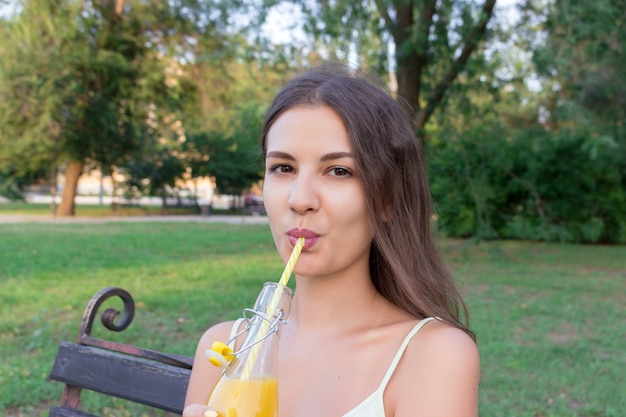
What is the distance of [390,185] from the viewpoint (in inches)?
57.2

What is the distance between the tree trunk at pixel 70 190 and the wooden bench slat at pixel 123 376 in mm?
21558

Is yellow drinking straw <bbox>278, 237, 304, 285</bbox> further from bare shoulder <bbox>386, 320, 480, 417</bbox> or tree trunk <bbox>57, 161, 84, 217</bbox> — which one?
tree trunk <bbox>57, 161, 84, 217</bbox>

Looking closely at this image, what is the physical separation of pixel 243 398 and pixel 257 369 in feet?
0.18

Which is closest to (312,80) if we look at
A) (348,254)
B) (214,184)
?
(348,254)

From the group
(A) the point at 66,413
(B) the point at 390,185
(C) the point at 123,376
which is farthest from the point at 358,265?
(A) the point at 66,413

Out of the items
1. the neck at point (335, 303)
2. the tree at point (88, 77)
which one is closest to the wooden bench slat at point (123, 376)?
the neck at point (335, 303)

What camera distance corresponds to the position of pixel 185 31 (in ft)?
73.8

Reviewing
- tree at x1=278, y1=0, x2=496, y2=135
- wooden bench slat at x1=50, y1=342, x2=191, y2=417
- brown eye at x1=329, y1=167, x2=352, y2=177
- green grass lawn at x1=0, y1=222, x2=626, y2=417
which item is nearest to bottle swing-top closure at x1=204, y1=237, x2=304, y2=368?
brown eye at x1=329, y1=167, x2=352, y2=177

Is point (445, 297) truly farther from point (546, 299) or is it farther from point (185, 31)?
point (185, 31)

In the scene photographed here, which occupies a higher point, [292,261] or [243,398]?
[292,261]

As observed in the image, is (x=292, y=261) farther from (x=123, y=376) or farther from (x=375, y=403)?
(x=123, y=376)

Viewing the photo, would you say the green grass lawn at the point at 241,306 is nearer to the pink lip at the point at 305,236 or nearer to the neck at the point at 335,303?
the neck at the point at 335,303

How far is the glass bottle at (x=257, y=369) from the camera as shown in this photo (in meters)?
1.08

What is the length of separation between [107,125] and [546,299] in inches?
686
